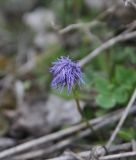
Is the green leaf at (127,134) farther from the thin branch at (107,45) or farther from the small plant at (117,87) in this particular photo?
the thin branch at (107,45)

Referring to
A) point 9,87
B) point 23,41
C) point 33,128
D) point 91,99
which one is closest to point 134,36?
point 91,99

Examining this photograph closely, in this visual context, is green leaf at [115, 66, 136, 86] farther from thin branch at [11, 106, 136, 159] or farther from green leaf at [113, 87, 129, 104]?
thin branch at [11, 106, 136, 159]

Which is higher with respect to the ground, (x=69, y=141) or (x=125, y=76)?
(x=125, y=76)

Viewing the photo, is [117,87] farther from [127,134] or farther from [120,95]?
[127,134]

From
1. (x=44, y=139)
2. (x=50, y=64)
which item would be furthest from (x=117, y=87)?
(x=50, y=64)

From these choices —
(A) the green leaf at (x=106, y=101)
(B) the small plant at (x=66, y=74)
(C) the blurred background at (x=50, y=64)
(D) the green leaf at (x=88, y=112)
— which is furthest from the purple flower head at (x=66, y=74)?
(D) the green leaf at (x=88, y=112)

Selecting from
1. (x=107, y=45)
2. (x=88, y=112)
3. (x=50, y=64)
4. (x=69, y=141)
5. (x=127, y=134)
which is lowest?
(x=127, y=134)

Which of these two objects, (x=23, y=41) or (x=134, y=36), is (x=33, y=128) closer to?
(x=134, y=36)
